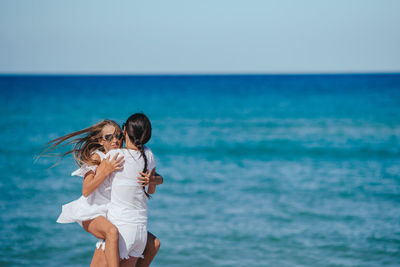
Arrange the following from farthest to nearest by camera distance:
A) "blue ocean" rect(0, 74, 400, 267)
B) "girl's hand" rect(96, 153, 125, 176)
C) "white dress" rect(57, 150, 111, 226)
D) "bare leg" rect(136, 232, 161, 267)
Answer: "blue ocean" rect(0, 74, 400, 267) < "bare leg" rect(136, 232, 161, 267) < "white dress" rect(57, 150, 111, 226) < "girl's hand" rect(96, 153, 125, 176)

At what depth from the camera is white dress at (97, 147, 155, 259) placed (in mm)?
3539

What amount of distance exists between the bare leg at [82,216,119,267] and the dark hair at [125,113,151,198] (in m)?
0.46

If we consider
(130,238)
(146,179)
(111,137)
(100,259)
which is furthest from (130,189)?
(100,259)

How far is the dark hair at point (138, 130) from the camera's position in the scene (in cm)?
352

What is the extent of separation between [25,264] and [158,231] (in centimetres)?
220

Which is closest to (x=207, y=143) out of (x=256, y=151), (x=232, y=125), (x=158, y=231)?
(x=256, y=151)

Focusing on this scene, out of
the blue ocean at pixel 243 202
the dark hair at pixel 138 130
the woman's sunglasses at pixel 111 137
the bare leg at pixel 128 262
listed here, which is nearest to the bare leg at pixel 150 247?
the bare leg at pixel 128 262

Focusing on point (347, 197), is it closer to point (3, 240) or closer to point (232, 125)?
point (3, 240)

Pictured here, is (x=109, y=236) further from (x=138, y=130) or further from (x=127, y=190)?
(x=138, y=130)

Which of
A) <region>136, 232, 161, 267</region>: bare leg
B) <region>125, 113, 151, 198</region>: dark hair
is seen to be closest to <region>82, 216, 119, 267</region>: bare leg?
<region>136, 232, 161, 267</region>: bare leg

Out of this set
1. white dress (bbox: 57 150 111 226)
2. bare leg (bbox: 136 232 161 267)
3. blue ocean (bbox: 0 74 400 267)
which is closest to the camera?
white dress (bbox: 57 150 111 226)

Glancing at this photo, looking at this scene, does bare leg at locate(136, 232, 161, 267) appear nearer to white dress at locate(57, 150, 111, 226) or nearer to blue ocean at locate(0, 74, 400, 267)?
white dress at locate(57, 150, 111, 226)

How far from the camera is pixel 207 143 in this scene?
20.1 metres

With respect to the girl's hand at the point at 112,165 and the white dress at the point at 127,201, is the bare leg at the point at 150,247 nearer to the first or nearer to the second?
the white dress at the point at 127,201
